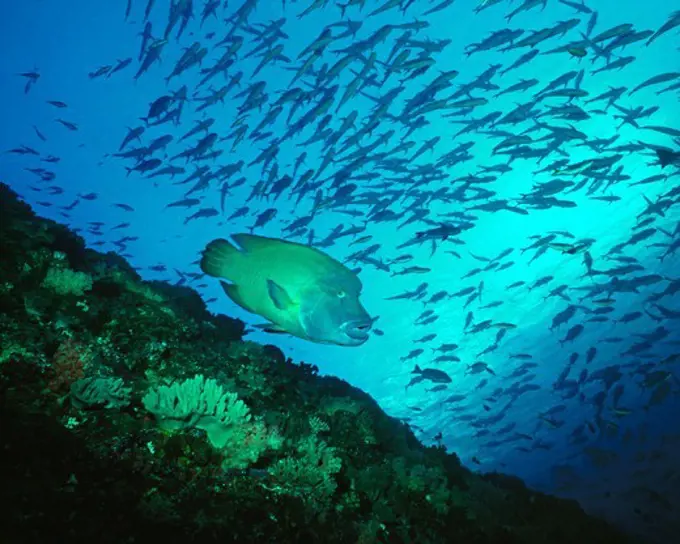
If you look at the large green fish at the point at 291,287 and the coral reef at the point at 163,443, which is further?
the large green fish at the point at 291,287

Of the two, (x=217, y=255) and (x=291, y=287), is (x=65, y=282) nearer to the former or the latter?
(x=217, y=255)

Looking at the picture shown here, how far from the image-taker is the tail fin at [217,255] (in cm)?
210

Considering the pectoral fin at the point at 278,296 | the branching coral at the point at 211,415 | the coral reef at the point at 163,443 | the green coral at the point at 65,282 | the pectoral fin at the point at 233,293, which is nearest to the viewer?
the coral reef at the point at 163,443

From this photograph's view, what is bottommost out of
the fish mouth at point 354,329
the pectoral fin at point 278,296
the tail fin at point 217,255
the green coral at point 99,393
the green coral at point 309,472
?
the green coral at point 309,472

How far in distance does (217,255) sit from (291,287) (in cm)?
42

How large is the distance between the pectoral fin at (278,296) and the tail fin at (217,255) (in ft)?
0.82

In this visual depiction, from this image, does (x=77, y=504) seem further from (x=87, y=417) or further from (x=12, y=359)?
(x=12, y=359)

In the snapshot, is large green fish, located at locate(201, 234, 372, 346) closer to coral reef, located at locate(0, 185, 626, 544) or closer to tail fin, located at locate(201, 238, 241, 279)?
tail fin, located at locate(201, 238, 241, 279)

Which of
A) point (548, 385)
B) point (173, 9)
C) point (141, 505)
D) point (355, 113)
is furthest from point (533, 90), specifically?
point (141, 505)

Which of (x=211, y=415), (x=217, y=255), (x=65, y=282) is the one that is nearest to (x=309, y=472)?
(x=211, y=415)

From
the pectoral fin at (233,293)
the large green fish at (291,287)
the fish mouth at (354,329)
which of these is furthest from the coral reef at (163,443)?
the fish mouth at (354,329)

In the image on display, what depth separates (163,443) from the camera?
7.07 ft

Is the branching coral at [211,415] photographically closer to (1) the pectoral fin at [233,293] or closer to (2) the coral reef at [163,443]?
(2) the coral reef at [163,443]

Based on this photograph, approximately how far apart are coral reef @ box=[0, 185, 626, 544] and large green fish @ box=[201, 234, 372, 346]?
702 mm
